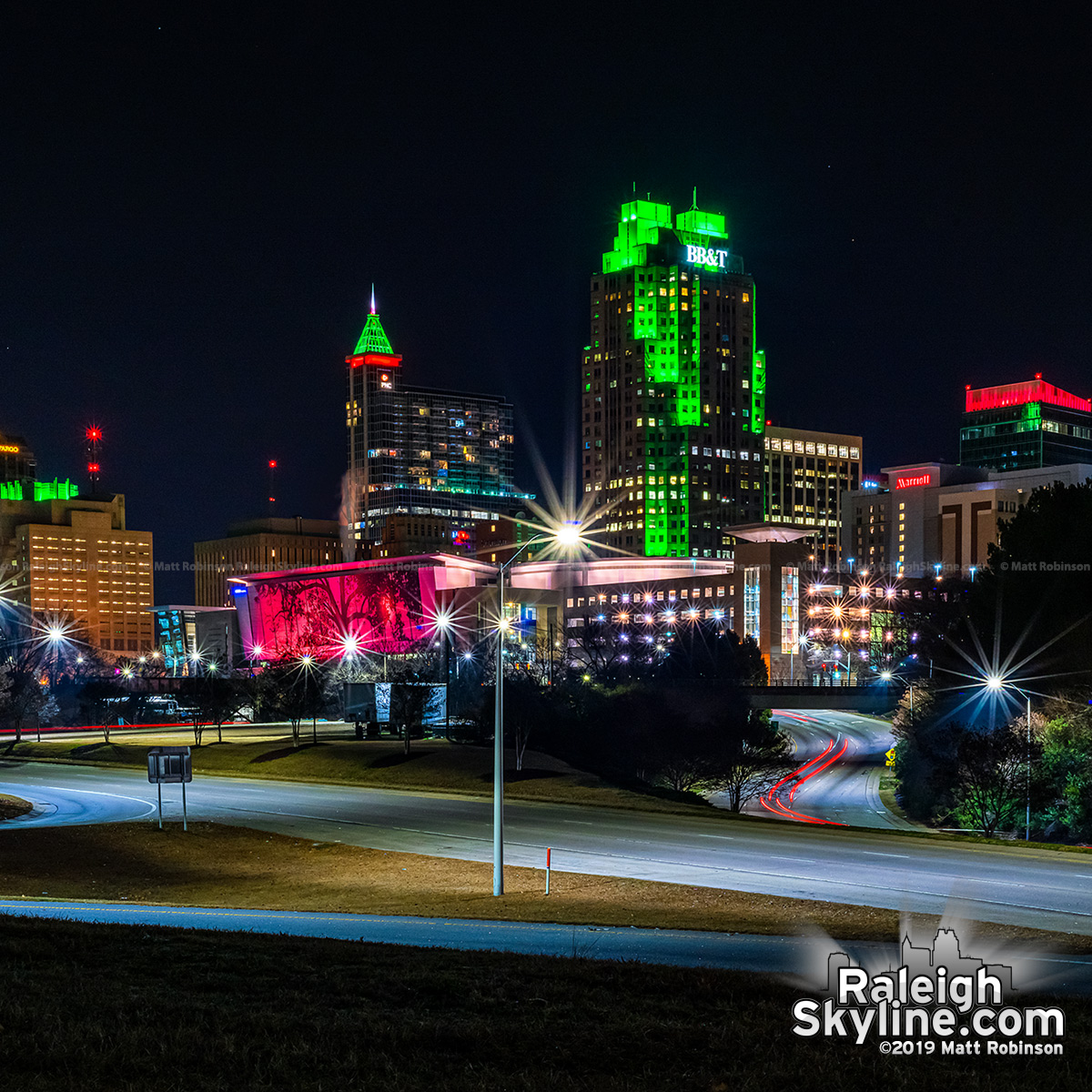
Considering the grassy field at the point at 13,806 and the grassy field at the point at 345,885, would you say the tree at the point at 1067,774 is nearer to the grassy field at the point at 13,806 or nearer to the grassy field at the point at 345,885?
the grassy field at the point at 345,885

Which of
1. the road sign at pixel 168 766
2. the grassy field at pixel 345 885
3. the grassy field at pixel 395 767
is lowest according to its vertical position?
the grassy field at pixel 395 767

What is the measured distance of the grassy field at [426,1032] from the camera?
11078 millimetres

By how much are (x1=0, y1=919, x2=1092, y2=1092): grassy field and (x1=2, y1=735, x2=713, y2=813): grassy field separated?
35288 mm

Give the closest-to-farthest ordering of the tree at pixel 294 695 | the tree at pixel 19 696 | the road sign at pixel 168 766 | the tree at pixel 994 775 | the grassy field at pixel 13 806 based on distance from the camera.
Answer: the road sign at pixel 168 766
the grassy field at pixel 13 806
the tree at pixel 994 775
the tree at pixel 294 695
the tree at pixel 19 696

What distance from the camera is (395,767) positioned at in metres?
66.4

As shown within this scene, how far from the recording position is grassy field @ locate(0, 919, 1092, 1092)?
36.3 ft

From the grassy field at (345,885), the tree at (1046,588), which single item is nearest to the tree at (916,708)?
the tree at (1046,588)

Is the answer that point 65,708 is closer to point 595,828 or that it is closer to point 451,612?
point 451,612

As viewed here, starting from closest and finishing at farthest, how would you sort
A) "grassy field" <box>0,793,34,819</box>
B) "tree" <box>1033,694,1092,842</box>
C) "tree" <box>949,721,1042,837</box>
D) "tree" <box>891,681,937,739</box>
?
"grassy field" <box>0,793,34,819</box> < "tree" <box>1033,694,1092,842</box> < "tree" <box>949,721,1042,837</box> < "tree" <box>891,681,937,739</box>

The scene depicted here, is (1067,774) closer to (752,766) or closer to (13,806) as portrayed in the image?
(752,766)

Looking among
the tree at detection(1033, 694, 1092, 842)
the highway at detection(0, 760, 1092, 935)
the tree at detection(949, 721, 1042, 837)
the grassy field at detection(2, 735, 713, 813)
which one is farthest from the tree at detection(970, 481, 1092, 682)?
the highway at detection(0, 760, 1092, 935)

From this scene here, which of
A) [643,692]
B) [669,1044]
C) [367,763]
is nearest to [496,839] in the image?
[669,1044]

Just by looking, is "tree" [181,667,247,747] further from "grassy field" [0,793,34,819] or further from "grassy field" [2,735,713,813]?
"grassy field" [0,793,34,819]

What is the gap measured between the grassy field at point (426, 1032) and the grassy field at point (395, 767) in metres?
35.3
